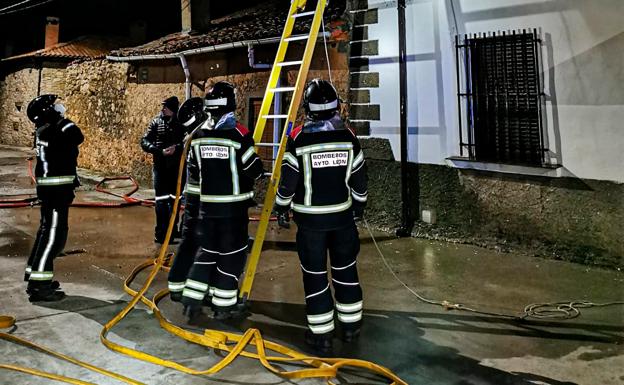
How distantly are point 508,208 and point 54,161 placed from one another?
5029 millimetres

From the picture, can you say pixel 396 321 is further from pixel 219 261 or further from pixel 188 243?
pixel 188 243

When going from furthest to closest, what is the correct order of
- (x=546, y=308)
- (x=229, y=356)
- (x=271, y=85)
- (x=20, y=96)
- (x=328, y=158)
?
(x=20, y=96) < (x=271, y=85) < (x=546, y=308) < (x=328, y=158) < (x=229, y=356)

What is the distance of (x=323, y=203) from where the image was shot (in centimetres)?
341

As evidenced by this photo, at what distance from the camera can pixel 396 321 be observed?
3.90m

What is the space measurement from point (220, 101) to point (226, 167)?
0.53 meters

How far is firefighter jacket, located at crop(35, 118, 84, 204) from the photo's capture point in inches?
171

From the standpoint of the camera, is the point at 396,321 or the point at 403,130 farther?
the point at 403,130

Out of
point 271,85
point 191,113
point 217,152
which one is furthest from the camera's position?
point 191,113

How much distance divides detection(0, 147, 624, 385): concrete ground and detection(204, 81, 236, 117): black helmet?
5.58 feet

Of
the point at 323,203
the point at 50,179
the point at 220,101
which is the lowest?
the point at 323,203

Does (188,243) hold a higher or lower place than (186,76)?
lower

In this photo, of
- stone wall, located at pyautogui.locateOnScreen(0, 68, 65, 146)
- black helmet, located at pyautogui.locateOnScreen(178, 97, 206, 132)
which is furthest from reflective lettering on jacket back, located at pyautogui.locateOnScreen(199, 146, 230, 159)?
stone wall, located at pyautogui.locateOnScreen(0, 68, 65, 146)

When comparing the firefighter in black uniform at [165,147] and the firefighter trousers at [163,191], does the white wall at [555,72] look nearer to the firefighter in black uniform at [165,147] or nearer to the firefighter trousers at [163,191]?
the firefighter in black uniform at [165,147]

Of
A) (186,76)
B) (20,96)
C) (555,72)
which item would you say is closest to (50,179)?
(555,72)
